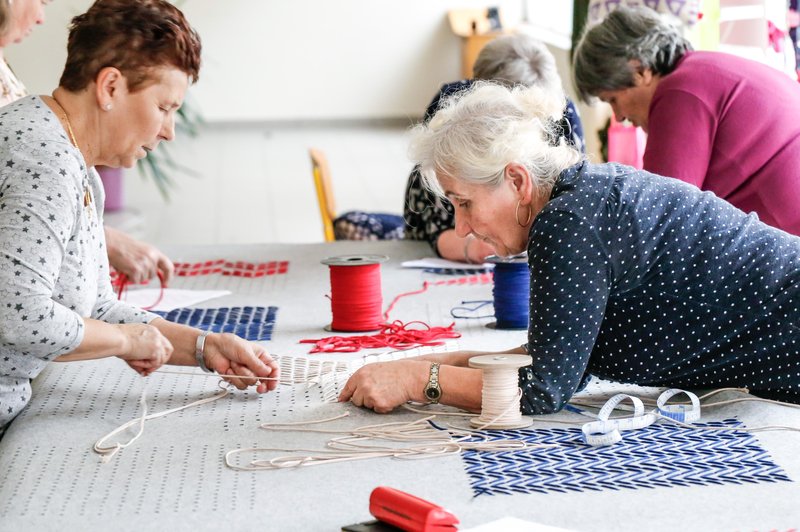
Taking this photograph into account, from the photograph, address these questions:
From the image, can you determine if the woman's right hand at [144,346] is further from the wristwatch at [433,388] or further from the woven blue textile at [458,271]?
the woven blue textile at [458,271]

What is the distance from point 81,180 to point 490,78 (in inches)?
78.4

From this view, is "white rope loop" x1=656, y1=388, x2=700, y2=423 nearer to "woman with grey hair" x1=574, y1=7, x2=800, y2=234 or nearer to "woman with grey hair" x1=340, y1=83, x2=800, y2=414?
"woman with grey hair" x1=340, y1=83, x2=800, y2=414

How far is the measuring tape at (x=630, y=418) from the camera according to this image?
192 cm

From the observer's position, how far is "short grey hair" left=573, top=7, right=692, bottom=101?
3266 millimetres

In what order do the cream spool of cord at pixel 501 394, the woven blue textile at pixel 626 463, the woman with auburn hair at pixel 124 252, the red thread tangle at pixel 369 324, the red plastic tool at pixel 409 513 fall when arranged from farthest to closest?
the woman with auburn hair at pixel 124 252 → the red thread tangle at pixel 369 324 → the cream spool of cord at pixel 501 394 → the woven blue textile at pixel 626 463 → the red plastic tool at pixel 409 513

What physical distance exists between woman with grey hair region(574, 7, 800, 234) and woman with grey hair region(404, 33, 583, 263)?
0.35 metres

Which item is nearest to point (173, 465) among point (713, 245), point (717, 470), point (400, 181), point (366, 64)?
point (717, 470)

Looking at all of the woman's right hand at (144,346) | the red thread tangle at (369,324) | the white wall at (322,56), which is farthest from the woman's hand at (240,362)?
the white wall at (322,56)

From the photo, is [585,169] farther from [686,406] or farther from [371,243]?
[371,243]

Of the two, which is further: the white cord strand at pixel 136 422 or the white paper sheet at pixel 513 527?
the white cord strand at pixel 136 422

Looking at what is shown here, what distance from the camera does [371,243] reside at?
13.3 feet

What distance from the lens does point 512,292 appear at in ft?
9.17

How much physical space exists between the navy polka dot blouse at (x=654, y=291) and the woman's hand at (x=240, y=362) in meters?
0.59

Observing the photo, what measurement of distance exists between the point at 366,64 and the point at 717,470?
10.4 meters
